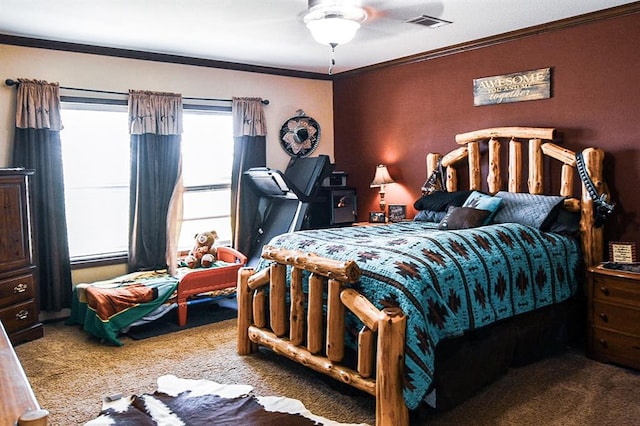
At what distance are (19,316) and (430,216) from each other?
3.43m

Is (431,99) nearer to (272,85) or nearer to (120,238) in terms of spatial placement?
(272,85)

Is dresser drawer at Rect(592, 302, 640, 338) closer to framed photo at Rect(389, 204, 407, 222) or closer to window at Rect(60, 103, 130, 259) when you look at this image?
framed photo at Rect(389, 204, 407, 222)

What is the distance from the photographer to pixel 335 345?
2.87 metres

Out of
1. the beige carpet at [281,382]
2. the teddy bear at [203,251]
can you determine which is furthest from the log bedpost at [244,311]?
the teddy bear at [203,251]

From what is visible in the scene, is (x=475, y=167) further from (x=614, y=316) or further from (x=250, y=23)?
(x=250, y=23)

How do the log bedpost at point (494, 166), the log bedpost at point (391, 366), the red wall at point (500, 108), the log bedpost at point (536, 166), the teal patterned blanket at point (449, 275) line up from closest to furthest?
the log bedpost at point (391, 366), the teal patterned blanket at point (449, 275), the red wall at point (500, 108), the log bedpost at point (536, 166), the log bedpost at point (494, 166)

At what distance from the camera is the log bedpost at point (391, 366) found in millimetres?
2459

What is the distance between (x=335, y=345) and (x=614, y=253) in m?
2.16

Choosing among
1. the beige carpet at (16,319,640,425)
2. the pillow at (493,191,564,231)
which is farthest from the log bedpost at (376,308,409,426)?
the pillow at (493,191,564,231)

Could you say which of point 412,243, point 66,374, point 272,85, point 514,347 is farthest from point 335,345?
point 272,85

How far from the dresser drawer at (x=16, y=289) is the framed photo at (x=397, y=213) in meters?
3.30

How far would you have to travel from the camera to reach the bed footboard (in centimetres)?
249

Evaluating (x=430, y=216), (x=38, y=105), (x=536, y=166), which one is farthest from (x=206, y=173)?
(x=536, y=166)

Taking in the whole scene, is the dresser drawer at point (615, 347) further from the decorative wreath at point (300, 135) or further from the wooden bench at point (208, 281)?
the decorative wreath at point (300, 135)
